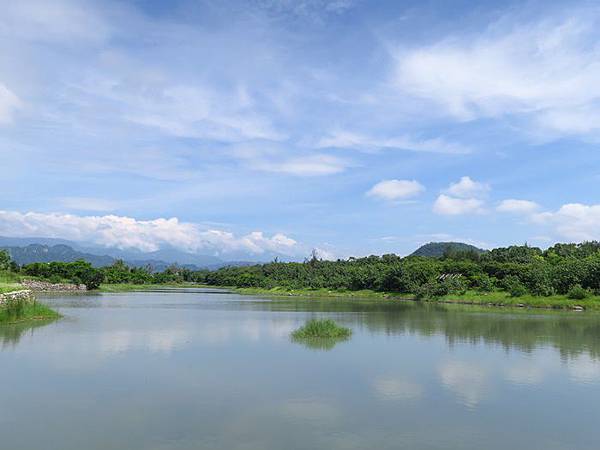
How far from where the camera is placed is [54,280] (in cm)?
7844

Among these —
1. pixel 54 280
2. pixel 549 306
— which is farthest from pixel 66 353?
pixel 54 280

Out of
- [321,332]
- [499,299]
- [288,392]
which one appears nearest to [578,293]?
[499,299]

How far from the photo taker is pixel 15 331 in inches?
925

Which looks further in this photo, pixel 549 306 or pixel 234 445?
pixel 549 306

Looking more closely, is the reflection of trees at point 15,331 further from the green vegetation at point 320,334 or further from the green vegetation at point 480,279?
the green vegetation at point 480,279

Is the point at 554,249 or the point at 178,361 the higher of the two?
the point at 554,249

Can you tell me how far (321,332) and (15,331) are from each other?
14159 millimetres

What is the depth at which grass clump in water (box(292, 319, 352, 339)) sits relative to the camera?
24.7 meters

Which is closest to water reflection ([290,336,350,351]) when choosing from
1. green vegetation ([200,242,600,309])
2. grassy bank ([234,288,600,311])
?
grassy bank ([234,288,600,311])

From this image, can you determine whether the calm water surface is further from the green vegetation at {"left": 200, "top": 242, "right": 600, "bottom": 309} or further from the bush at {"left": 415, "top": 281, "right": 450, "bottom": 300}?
the bush at {"left": 415, "top": 281, "right": 450, "bottom": 300}

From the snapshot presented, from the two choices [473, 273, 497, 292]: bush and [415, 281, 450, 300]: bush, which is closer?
[473, 273, 497, 292]: bush

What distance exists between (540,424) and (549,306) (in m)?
42.2

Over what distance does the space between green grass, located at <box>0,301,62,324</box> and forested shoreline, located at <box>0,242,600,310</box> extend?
3905 cm

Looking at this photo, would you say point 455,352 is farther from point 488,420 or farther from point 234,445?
point 234,445
